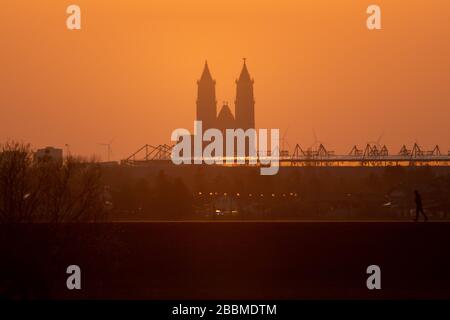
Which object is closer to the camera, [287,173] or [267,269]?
[267,269]

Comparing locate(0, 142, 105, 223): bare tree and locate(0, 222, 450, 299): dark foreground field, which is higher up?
locate(0, 142, 105, 223): bare tree

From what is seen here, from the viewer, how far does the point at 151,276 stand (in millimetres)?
35938

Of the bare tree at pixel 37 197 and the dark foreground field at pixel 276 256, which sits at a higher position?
the bare tree at pixel 37 197

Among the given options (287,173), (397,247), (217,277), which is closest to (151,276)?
(217,277)

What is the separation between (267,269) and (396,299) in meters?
4.50

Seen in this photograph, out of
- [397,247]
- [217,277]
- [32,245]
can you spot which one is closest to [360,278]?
[397,247]

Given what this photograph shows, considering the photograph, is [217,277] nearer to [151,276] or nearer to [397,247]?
[151,276]
